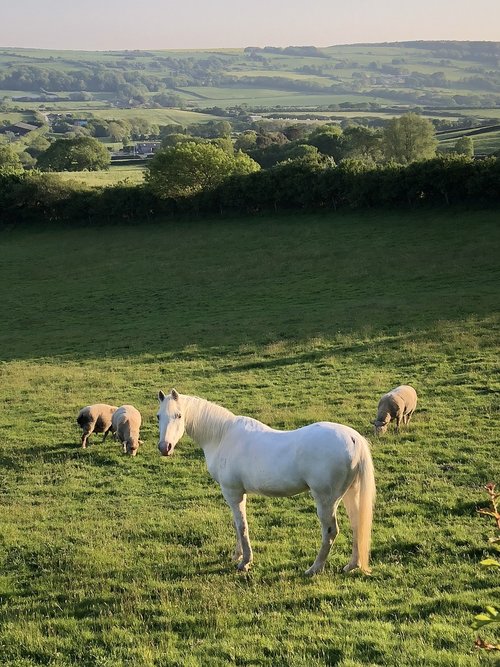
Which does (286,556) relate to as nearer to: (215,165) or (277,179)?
(277,179)

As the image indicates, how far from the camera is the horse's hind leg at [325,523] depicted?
362 inches

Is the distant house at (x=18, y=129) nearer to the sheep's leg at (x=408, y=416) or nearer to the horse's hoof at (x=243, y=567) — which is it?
the sheep's leg at (x=408, y=416)

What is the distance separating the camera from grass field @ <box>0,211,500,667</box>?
8031 millimetres

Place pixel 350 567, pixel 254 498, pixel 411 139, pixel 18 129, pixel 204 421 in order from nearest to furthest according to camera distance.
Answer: pixel 350 567 → pixel 204 421 → pixel 254 498 → pixel 411 139 → pixel 18 129

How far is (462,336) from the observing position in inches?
1034

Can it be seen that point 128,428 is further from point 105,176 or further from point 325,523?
point 105,176

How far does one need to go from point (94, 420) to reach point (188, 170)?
47209mm

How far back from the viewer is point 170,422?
9.85 metres

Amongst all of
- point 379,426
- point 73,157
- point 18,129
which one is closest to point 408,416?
point 379,426

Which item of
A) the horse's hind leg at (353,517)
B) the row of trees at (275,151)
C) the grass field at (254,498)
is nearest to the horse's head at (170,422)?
the grass field at (254,498)

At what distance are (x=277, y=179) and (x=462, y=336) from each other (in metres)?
35.0

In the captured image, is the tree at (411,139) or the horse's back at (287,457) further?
the tree at (411,139)

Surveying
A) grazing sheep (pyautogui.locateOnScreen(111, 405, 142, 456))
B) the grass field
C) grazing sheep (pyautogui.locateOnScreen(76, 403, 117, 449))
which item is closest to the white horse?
the grass field

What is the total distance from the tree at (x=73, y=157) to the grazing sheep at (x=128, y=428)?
84.8m
